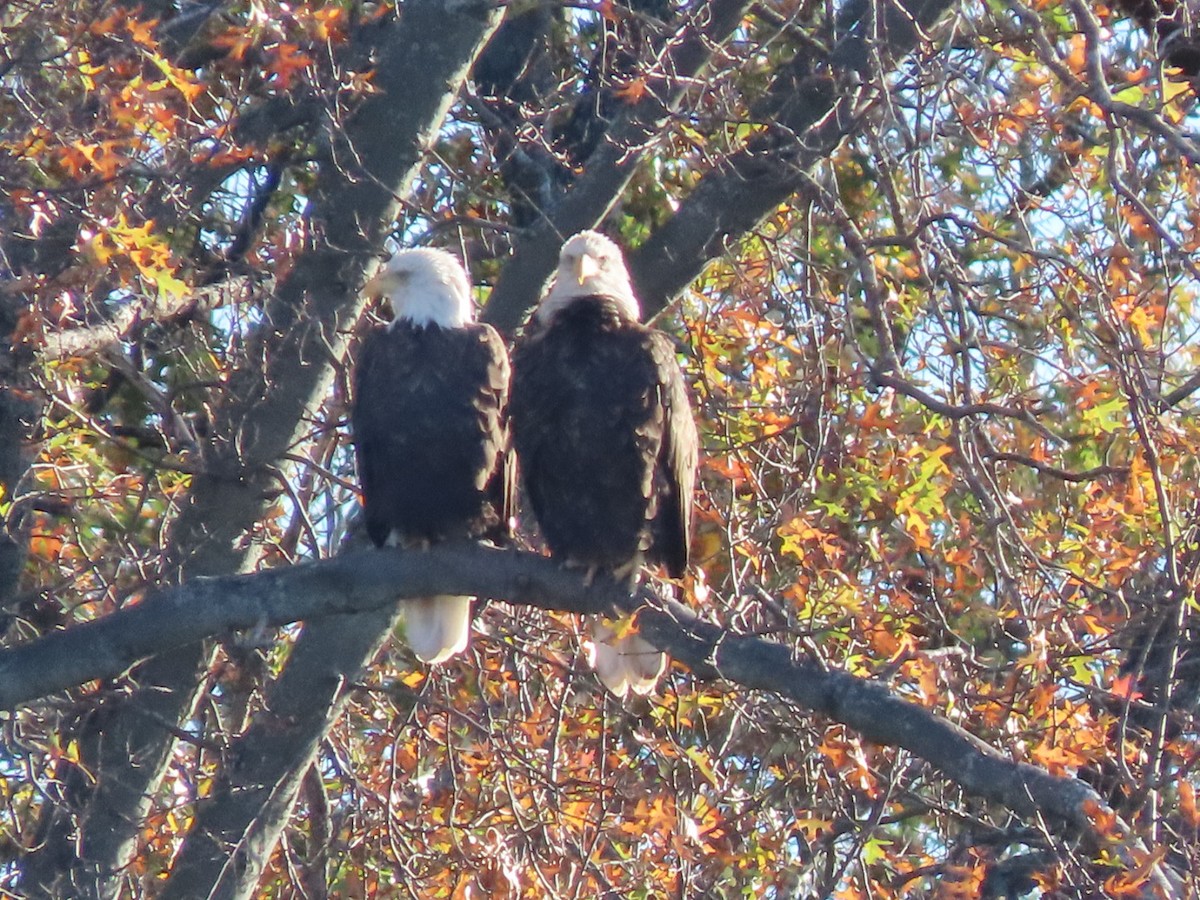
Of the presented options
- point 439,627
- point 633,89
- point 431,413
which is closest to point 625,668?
point 439,627

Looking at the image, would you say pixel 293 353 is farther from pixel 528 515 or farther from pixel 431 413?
pixel 528 515

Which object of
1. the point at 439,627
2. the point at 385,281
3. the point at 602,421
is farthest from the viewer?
the point at 439,627

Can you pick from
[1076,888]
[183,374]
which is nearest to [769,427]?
[1076,888]

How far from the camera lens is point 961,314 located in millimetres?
3477

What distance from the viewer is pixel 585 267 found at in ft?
13.5

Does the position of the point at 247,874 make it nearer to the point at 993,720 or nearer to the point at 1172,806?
the point at 993,720

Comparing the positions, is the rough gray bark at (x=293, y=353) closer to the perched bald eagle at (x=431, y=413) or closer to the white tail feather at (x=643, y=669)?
the perched bald eagle at (x=431, y=413)

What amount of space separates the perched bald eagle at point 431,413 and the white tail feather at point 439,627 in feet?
0.07

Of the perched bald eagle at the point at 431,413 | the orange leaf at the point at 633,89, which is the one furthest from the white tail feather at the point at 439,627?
the orange leaf at the point at 633,89

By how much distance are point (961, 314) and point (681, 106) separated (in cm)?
135

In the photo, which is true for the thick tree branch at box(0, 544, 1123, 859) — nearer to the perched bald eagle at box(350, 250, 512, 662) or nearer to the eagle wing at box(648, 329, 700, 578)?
the eagle wing at box(648, 329, 700, 578)

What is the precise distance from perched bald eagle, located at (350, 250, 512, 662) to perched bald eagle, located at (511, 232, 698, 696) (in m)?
0.10

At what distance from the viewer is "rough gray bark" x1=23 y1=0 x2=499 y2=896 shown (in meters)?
4.50

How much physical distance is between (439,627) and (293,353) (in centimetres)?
77
